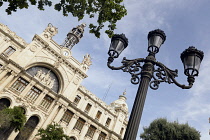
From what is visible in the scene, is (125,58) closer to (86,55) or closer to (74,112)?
(74,112)

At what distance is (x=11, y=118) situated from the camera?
49.2 feet

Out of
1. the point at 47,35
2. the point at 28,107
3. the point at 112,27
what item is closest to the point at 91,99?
the point at 28,107

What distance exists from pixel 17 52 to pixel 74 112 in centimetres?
1169

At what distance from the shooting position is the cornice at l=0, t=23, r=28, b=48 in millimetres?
21269

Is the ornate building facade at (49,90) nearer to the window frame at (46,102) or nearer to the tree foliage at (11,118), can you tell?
the window frame at (46,102)

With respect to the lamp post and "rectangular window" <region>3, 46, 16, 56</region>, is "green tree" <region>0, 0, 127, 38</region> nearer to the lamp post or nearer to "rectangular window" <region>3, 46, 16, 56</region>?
the lamp post

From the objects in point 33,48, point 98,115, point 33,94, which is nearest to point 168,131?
point 98,115

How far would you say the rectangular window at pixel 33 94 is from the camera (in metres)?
20.5

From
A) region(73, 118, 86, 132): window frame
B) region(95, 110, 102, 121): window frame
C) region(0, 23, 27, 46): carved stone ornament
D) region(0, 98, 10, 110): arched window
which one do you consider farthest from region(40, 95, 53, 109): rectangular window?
region(95, 110, 102, 121): window frame

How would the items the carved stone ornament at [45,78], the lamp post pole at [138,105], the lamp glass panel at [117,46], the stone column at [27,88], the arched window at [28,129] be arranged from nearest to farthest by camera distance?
the lamp post pole at [138,105] → the lamp glass panel at [117,46] → the arched window at [28,129] → the stone column at [27,88] → the carved stone ornament at [45,78]

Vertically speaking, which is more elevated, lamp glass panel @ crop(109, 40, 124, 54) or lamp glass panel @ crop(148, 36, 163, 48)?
lamp glass panel @ crop(148, 36, 163, 48)

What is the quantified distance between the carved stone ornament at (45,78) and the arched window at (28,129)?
471 cm

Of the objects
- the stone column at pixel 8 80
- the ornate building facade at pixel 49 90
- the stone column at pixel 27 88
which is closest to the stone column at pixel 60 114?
the ornate building facade at pixel 49 90

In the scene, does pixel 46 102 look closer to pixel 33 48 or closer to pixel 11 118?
pixel 11 118
